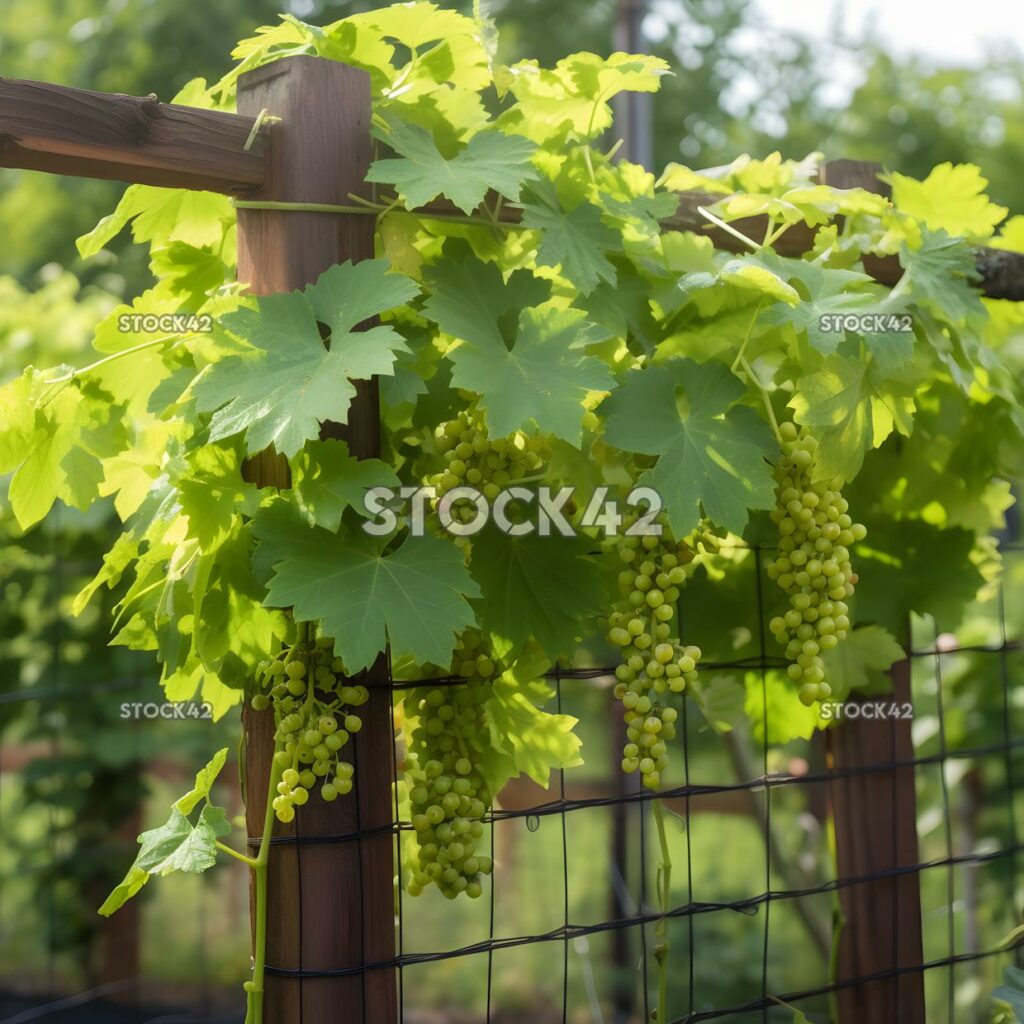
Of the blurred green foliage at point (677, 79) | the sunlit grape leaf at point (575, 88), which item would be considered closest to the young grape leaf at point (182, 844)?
the sunlit grape leaf at point (575, 88)

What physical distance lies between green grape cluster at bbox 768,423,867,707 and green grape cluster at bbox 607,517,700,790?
13 cm

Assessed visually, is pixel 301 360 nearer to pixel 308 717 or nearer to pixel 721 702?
pixel 308 717

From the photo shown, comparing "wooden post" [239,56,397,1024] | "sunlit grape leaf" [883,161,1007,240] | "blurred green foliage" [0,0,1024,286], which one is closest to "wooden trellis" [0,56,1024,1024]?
"wooden post" [239,56,397,1024]

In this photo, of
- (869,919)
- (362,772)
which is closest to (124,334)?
(362,772)

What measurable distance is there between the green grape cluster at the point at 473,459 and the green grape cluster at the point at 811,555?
31 centimetres

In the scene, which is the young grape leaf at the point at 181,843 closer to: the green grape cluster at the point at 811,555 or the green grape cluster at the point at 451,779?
the green grape cluster at the point at 451,779

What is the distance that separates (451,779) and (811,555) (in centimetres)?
51

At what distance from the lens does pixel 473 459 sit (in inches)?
54.3

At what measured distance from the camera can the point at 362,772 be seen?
55.1 inches

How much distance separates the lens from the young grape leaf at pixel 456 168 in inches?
49.9

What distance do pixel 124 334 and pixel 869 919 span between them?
1436 millimetres

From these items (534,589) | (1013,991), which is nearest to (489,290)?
(534,589)

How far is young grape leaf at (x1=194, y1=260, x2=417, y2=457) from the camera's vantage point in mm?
1154

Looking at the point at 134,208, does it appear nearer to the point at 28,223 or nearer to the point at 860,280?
the point at 860,280
